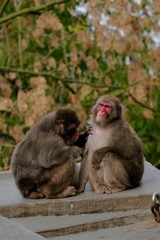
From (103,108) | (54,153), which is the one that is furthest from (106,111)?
(54,153)

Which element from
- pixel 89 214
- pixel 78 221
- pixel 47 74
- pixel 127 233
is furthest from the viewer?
pixel 47 74

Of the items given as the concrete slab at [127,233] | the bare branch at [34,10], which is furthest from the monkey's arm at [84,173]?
the bare branch at [34,10]

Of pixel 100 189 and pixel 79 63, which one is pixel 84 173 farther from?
pixel 79 63

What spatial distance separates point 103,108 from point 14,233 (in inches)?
118

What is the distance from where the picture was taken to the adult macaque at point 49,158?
8328mm

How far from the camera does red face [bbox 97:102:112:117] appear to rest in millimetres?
8637

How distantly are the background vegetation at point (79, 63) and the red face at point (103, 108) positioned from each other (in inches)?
102

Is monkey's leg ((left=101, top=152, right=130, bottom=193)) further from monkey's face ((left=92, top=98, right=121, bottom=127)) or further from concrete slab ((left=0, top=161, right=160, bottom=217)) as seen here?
monkey's face ((left=92, top=98, right=121, bottom=127))

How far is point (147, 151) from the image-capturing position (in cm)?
1487

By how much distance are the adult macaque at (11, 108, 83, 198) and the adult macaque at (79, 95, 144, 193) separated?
248 mm

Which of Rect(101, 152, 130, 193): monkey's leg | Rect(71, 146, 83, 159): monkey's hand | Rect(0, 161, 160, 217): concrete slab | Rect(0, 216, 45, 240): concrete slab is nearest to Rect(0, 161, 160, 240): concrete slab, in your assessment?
Rect(0, 161, 160, 217): concrete slab

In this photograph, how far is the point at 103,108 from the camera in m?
8.66

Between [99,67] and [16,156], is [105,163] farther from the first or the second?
[99,67]

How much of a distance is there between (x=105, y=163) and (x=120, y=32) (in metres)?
4.09
